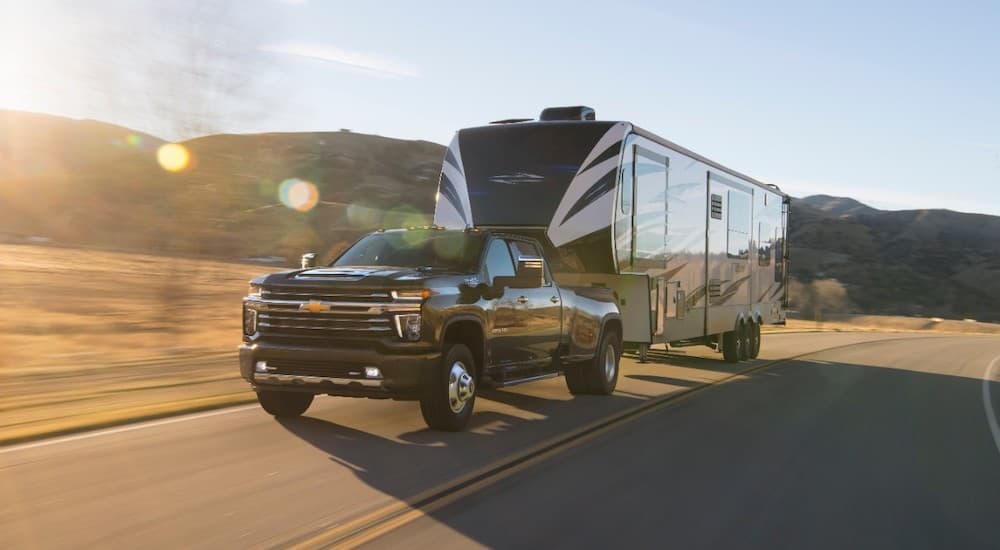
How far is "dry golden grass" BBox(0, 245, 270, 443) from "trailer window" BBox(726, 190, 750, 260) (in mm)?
10213

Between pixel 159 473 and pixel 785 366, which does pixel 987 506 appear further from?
pixel 785 366

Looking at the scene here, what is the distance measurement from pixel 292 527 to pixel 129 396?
663cm

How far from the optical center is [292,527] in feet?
19.0

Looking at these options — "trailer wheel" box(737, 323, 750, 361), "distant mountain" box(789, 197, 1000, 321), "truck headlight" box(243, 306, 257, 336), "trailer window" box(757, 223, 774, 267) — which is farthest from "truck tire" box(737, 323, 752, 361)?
"distant mountain" box(789, 197, 1000, 321)

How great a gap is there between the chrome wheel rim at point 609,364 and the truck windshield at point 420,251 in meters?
3.53

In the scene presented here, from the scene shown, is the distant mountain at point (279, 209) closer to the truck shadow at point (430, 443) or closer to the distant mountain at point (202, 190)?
the distant mountain at point (202, 190)

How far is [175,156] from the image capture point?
22.6 metres

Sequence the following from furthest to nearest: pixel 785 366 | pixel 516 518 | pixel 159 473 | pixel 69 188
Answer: pixel 69 188 < pixel 785 366 < pixel 159 473 < pixel 516 518

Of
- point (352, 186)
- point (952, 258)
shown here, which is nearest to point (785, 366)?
point (352, 186)

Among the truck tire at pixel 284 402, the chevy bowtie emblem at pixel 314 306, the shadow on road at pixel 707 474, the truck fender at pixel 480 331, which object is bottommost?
the shadow on road at pixel 707 474

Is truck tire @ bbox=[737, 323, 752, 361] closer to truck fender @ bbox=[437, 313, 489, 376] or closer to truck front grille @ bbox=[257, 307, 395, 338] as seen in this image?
truck fender @ bbox=[437, 313, 489, 376]

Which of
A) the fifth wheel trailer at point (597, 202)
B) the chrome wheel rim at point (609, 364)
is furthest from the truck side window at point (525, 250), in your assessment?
the chrome wheel rim at point (609, 364)

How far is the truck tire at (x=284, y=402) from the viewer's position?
32.6ft

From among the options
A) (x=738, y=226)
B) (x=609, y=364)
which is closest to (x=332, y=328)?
(x=609, y=364)
